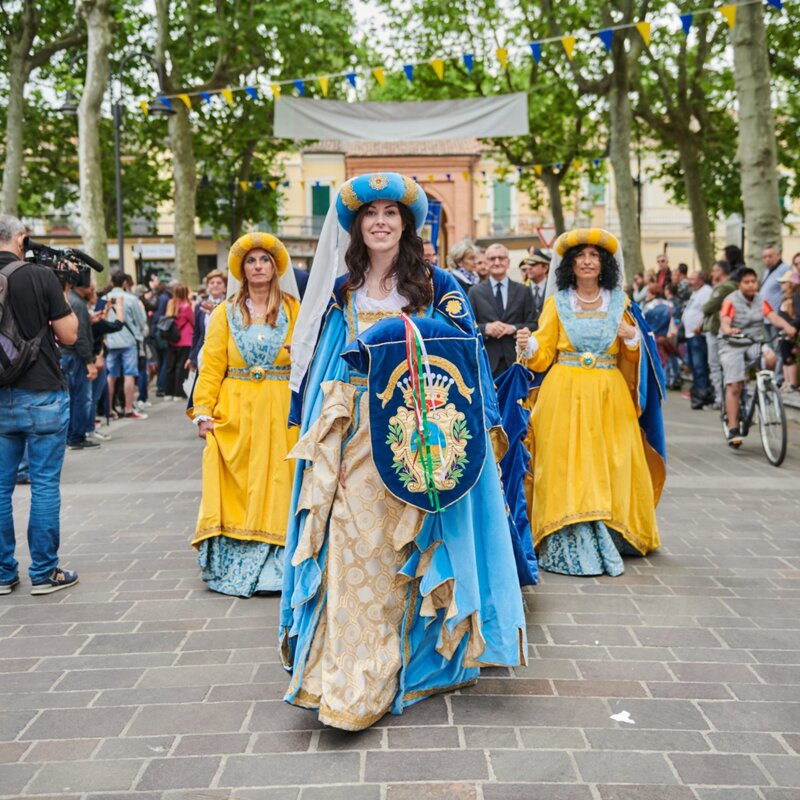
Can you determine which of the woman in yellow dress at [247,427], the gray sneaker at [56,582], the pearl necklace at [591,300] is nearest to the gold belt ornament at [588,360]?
the pearl necklace at [591,300]

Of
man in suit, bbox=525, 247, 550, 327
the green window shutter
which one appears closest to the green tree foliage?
man in suit, bbox=525, 247, 550, 327

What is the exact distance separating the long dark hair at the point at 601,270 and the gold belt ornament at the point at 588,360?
0.41 meters

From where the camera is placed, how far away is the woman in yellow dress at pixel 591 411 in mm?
5746

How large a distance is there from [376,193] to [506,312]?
471 centimetres

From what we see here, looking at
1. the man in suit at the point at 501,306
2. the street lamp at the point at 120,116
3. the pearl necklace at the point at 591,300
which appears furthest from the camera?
the street lamp at the point at 120,116

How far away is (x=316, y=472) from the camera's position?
12.2 feet

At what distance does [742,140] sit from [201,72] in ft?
51.9

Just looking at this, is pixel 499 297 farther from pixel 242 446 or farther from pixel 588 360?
pixel 242 446

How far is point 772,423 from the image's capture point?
9.34 metres

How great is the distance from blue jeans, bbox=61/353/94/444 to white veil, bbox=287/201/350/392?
6786mm

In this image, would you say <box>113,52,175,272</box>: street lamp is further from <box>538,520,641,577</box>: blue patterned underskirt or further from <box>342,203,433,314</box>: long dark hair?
<box>342,203,433,314</box>: long dark hair

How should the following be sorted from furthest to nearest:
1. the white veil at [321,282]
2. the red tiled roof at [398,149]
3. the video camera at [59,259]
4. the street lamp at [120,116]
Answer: the red tiled roof at [398,149], the street lamp at [120,116], the video camera at [59,259], the white veil at [321,282]

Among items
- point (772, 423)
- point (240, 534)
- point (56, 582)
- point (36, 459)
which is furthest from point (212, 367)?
point (772, 423)

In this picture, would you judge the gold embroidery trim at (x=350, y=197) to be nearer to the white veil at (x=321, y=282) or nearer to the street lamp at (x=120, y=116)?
the white veil at (x=321, y=282)
